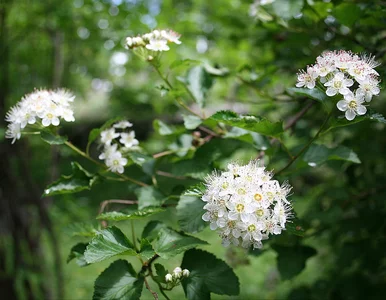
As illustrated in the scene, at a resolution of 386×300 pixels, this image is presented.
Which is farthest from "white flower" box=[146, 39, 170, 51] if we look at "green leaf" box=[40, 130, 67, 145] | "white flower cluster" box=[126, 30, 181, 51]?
"green leaf" box=[40, 130, 67, 145]

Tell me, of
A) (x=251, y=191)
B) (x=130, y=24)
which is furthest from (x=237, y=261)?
(x=130, y=24)

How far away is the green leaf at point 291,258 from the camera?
1382mm

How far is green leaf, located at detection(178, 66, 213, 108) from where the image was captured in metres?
1.41

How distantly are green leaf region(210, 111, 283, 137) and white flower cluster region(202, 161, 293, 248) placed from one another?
0.17 m

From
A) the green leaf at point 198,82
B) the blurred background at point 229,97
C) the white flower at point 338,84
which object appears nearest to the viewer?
the white flower at point 338,84

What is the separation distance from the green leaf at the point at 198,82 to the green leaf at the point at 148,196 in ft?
1.23

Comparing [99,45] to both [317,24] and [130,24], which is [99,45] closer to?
[130,24]

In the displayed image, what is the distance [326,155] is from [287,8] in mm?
625

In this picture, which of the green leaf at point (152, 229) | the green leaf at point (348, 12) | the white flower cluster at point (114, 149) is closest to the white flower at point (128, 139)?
the white flower cluster at point (114, 149)

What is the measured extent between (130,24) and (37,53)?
2.78 feet

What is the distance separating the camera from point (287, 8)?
1.52 meters

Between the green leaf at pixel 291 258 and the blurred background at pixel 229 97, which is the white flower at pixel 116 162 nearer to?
the blurred background at pixel 229 97

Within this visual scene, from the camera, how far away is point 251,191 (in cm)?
82

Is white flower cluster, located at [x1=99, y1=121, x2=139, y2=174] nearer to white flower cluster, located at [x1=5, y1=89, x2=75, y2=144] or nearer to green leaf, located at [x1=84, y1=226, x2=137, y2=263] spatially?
white flower cluster, located at [x1=5, y1=89, x2=75, y2=144]
